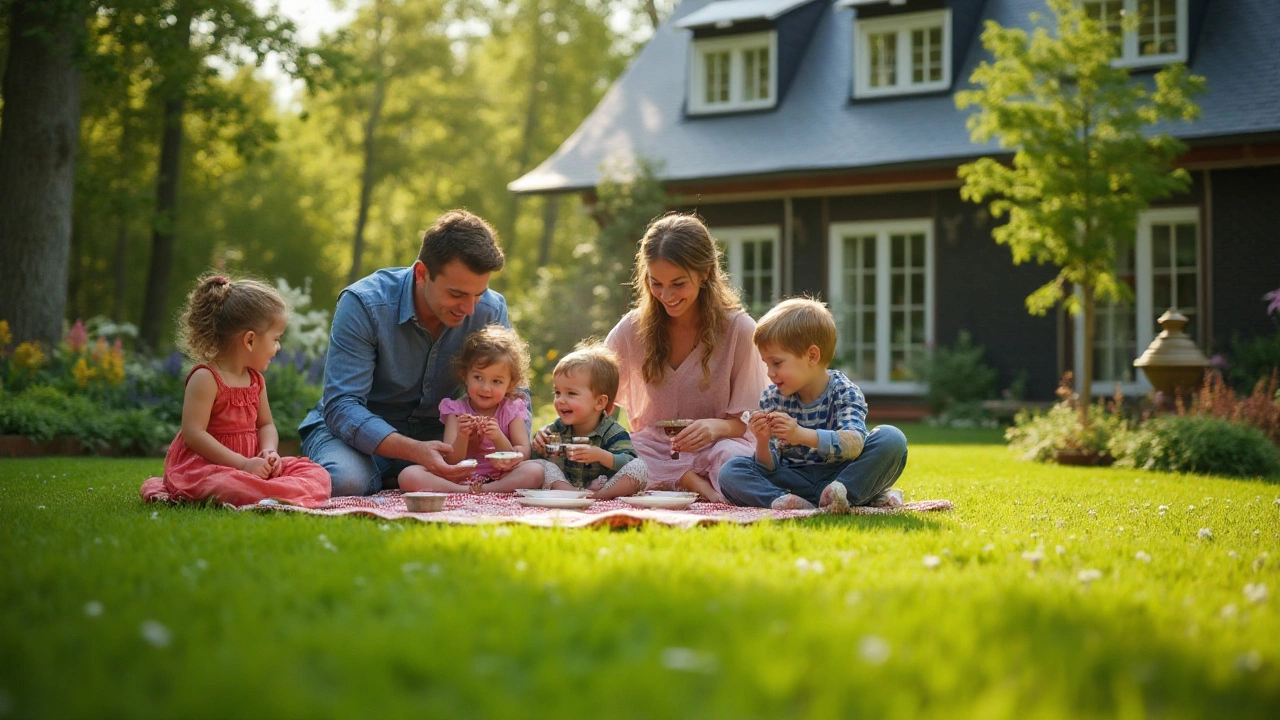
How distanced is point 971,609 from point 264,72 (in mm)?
31580

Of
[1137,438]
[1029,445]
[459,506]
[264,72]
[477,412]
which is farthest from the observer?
[264,72]

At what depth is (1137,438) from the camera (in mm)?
8461

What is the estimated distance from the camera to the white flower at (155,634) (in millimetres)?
2094

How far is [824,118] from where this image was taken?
→ 15.3 meters

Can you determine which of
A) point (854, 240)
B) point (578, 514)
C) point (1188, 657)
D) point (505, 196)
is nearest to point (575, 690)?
point (1188, 657)

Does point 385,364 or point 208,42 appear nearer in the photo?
point 385,364

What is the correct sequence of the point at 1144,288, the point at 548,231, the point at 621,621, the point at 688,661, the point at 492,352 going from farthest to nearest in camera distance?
the point at 548,231
the point at 1144,288
the point at 492,352
the point at 621,621
the point at 688,661

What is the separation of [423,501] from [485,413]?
1.33 m

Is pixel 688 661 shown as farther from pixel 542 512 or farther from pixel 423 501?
pixel 542 512

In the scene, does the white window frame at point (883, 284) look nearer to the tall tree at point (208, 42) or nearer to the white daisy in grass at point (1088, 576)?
the tall tree at point (208, 42)

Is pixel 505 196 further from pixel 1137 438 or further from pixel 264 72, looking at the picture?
pixel 1137 438

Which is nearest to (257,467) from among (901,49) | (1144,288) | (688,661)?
(688,661)

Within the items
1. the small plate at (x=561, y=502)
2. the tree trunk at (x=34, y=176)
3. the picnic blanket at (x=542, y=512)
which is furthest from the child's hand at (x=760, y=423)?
the tree trunk at (x=34, y=176)

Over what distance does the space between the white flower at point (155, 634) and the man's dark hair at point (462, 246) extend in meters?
2.95
